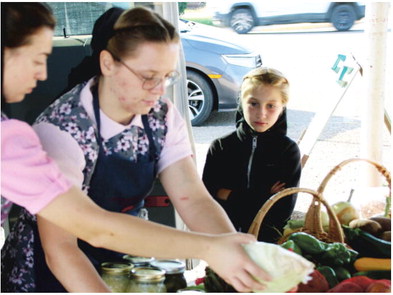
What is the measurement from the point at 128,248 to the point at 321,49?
6.60 meters

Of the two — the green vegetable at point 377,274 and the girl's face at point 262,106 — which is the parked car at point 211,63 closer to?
the girl's face at point 262,106

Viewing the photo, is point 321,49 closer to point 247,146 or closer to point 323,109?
point 323,109

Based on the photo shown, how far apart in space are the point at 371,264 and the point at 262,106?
0.84m

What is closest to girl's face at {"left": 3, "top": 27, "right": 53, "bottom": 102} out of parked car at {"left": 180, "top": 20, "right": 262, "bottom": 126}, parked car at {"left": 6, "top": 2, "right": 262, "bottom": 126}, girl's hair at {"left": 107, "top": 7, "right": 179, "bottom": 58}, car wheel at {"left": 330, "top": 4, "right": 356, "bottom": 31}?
girl's hair at {"left": 107, "top": 7, "right": 179, "bottom": 58}

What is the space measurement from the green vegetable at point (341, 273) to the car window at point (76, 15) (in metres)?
1.00

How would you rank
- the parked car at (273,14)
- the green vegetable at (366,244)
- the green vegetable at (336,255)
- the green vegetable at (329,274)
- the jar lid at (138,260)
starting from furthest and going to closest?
Result: the parked car at (273,14)
the green vegetable at (366,244)
the green vegetable at (336,255)
the green vegetable at (329,274)
the jar lid at (138,260)

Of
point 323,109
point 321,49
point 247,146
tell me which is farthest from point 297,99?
point 247,146

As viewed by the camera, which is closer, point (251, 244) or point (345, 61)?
point (251, 244)

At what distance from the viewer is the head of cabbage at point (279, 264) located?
1259 mm

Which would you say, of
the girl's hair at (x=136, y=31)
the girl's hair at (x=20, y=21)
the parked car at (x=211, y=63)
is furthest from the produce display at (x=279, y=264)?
the parked car at (x=211, y=63)

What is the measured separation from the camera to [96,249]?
155cm

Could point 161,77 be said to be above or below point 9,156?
above

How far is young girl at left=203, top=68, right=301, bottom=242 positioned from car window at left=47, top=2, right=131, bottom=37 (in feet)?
2.12

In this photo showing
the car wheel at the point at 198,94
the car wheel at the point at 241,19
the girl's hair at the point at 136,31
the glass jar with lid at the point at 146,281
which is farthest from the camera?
the car wheel at the point at 241,19
